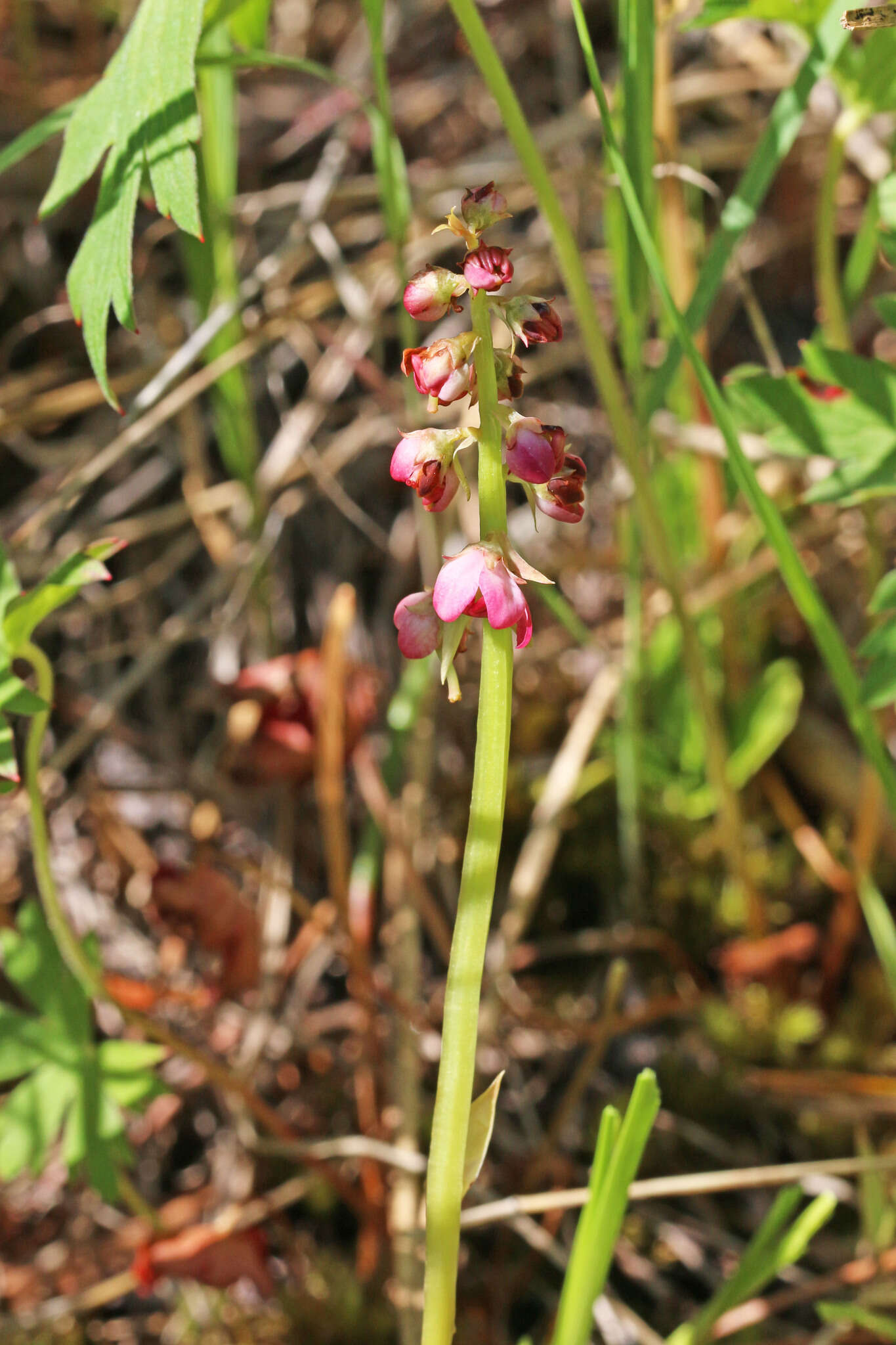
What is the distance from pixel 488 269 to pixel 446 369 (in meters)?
0.09

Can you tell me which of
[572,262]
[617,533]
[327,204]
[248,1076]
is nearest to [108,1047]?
[248,1076]

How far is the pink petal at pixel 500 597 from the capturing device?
907 mm

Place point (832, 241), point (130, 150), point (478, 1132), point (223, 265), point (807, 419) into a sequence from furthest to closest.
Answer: point (223, 265) → point (832, 241) → point (807, 419) → point (130, 150) → point (478, 1132)

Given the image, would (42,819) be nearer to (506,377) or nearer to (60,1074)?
(60,1074)

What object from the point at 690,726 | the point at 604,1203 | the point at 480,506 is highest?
the point at 480,506

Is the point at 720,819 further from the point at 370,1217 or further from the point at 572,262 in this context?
the point at 572,262

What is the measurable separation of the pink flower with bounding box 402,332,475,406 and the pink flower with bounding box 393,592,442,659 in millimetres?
176

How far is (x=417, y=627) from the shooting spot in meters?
1.01

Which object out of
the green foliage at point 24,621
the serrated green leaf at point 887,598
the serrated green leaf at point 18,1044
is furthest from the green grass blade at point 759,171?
the serrated green leaf at point 18,1044

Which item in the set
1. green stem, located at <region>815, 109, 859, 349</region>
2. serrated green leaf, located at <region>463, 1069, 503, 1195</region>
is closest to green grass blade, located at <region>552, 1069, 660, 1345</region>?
serrated green leaf, located at <region>463, 1069, 503, 1195</region>

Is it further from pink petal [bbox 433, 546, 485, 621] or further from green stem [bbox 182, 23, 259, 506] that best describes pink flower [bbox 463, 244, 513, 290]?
green stem [bbox 182, 23, 259, 506]

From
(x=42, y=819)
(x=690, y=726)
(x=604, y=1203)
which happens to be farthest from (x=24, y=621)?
(x=690, y=726)

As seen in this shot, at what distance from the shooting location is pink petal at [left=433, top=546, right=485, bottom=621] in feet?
2.99

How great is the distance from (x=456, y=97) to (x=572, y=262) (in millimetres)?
2220
